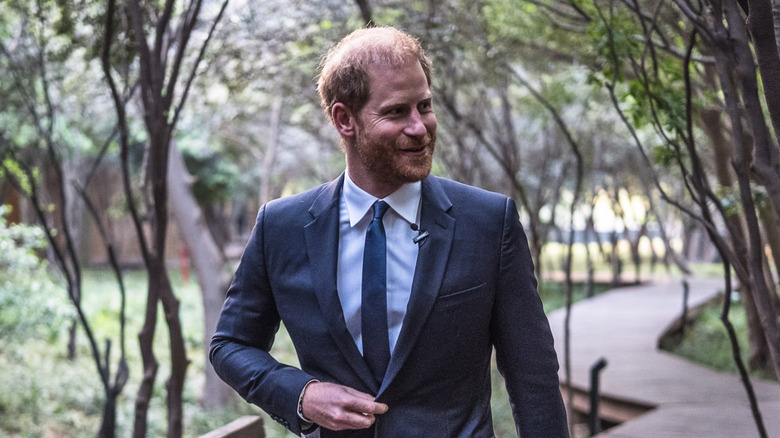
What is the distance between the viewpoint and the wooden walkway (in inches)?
276

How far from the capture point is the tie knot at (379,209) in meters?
2.13

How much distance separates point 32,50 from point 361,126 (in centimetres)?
922

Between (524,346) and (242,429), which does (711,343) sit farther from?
(524,346)

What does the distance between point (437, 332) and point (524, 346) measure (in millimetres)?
204

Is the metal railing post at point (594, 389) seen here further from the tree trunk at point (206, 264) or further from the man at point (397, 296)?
the tree trunk at point (206, 264)

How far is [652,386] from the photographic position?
8.91 meters

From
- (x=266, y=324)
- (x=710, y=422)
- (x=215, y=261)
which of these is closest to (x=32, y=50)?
(x=215, y=261)

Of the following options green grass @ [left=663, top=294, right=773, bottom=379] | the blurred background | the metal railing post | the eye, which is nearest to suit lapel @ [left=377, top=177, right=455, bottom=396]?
the eye

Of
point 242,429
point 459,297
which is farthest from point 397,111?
point 242,429

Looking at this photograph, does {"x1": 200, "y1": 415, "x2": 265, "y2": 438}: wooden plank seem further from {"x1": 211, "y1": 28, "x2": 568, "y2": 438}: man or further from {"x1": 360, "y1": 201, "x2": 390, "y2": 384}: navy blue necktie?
{"x1": 360, "y1": 201, "x2": 390, "y2": 384}: navy blue necktie

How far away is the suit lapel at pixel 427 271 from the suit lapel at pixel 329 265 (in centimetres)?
10

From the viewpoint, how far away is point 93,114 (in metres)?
15.8

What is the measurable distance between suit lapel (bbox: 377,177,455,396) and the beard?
110 millimetres

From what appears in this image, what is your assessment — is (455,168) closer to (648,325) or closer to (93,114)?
(648,325)
